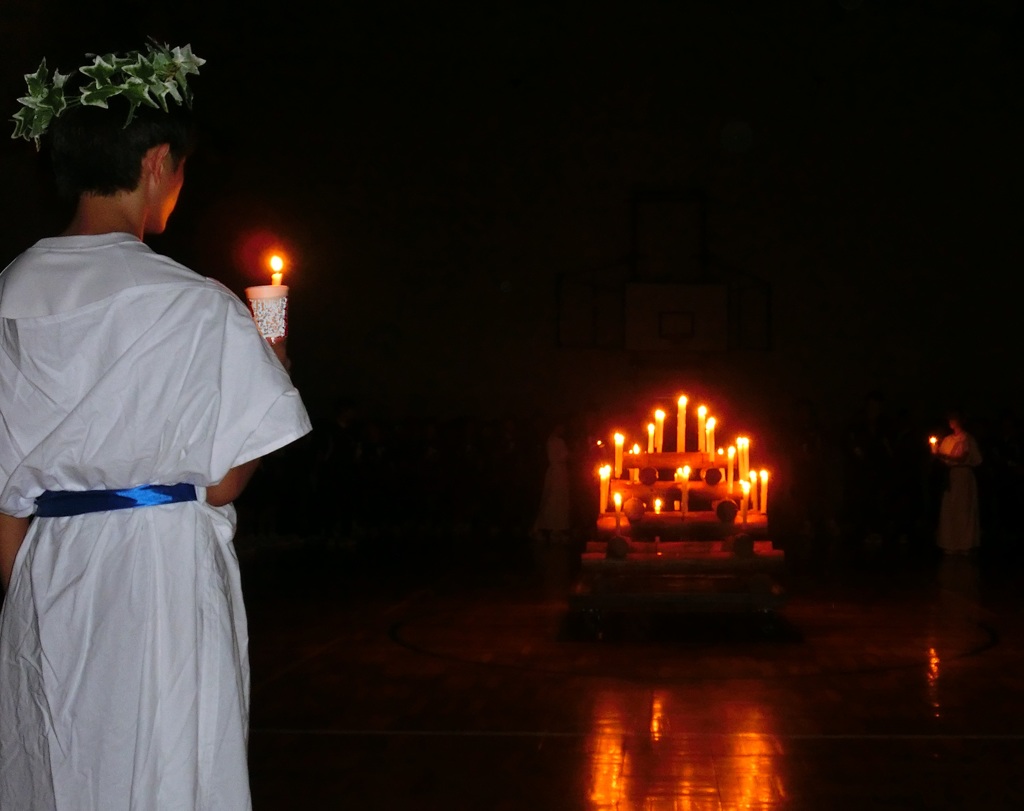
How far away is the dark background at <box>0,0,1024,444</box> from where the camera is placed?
1479cm

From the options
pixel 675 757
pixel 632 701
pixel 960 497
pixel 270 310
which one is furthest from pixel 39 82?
pixel 960 497

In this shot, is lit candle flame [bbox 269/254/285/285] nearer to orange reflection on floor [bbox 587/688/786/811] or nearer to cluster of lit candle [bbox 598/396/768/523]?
orange reflection on floor [bbox 587/688/786/811]

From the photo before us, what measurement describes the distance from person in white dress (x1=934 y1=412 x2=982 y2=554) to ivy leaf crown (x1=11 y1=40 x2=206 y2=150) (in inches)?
432

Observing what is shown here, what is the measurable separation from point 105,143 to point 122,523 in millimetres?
558

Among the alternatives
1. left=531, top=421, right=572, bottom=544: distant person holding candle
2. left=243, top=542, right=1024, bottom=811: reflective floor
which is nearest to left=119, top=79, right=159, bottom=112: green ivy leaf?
left=243, top=542, right=1024, bottom=811: reflective floor

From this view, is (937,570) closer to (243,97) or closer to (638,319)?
(638,319)

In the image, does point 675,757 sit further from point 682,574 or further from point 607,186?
point 607,186

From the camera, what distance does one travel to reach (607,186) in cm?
1527

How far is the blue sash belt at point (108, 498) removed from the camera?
6.18 ft

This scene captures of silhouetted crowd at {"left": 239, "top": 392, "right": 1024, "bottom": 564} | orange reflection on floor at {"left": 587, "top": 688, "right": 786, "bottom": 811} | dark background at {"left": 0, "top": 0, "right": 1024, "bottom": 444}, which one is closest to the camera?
orange reflection on floor at {"left": 587, "top": 688, "right": 786, "bottom": 811}

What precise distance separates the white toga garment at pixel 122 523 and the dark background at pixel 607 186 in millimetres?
12692

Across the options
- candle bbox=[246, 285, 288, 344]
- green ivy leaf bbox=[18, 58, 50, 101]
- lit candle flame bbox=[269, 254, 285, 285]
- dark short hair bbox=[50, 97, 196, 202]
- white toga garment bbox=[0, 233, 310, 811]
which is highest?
green ivy leaf bbox=[18, 58, 50, 101]

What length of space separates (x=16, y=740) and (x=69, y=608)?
0.73 feet

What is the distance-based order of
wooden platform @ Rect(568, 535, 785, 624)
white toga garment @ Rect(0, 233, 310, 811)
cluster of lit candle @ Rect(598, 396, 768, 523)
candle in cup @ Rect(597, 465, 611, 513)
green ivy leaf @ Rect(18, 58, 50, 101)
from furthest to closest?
candle in cup @ Rect(597, 465, 611, 513) < cluster of lit candle @ Rect(598, 396, 768, 523) < wooden platform @ Rect(568, 535, 785, 624) < green ivy leaf @ Rect(18, 58, 50, 101) < white toga garment @ Rect(0, 233, 310, 811)
